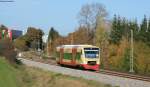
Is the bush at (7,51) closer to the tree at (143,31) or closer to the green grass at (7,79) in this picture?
the green grass at (7,79)

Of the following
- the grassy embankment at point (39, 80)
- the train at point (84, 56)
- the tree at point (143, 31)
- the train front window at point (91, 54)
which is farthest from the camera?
the tree at point (143, 31)

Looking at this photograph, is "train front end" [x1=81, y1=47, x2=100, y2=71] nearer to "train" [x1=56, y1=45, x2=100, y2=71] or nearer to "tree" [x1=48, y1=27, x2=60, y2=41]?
"train" [x1=56, y1=45, x2=100, y2=71]

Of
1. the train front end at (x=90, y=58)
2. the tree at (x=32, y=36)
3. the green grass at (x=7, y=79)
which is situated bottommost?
the green grass at (x=7, y=79)

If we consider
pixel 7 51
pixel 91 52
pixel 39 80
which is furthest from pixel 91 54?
pixel 7 51

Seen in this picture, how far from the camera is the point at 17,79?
3934cm

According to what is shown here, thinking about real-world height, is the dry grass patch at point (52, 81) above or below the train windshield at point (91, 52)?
below

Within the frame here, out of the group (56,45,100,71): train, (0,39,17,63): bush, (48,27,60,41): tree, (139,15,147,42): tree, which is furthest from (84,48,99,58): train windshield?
(48,27,60,41): tree

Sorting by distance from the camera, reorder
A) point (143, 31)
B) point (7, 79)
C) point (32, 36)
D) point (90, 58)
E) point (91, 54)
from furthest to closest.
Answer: point (32, 36) < point (143, 31) < point (91, 54) < point (90, 58) < point (7, 79)

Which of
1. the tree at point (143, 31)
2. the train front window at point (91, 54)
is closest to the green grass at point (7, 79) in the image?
the train front window at point (91, 54)

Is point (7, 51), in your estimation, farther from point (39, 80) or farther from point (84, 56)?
point (39, 80)

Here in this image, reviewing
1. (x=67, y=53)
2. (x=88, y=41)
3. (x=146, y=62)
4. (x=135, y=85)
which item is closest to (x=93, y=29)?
(x=88, y=41)

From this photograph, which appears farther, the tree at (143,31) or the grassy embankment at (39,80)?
the tree at (143,31)

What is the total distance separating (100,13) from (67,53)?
→ 71.0 m

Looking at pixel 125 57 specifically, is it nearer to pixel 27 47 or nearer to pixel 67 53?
pixel 67 53
